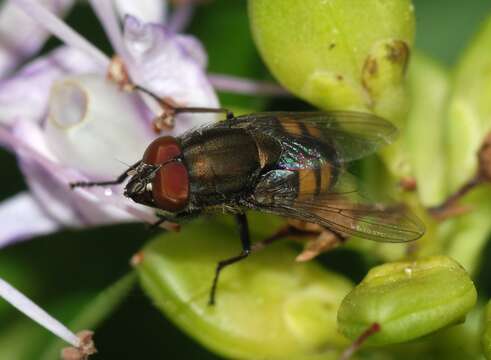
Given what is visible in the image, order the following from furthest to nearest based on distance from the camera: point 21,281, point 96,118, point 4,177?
point 4,177 → point 21,281 → point 96,118

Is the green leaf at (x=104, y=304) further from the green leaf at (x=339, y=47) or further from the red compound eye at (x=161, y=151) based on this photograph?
the green leaf at (x=339, y=47)

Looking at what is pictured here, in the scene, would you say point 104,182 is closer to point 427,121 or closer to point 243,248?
point 243,248

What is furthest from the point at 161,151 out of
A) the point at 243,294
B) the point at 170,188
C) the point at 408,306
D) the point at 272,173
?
the point at 408,306

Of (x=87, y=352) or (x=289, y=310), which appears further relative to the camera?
(x=289, y=310)

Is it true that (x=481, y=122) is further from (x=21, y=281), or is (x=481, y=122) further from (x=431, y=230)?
(x=21, y=281)

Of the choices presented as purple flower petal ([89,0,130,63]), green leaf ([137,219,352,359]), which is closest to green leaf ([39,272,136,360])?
green leaf ([137,219,352,359])

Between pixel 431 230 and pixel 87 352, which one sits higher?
pixel 87 352

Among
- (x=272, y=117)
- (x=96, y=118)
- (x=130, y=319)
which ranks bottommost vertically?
(x=130, y=319)

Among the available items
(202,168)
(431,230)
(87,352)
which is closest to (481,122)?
(431,230)
